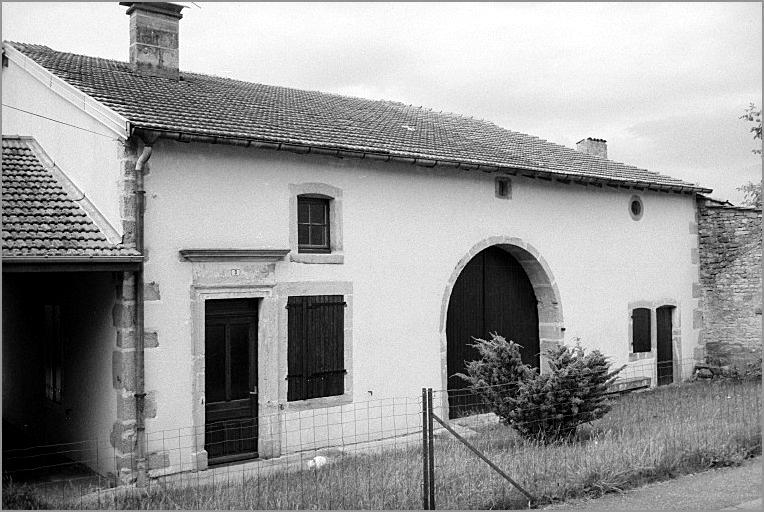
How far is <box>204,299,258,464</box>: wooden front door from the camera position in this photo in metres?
9.99

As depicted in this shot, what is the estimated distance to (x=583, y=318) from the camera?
48.3ft

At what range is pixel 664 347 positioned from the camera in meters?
16.2

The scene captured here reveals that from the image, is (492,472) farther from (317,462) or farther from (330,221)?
(330,221)

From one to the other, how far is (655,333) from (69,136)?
1177 centimetres

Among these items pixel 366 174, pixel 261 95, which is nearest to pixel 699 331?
pixel 366 174

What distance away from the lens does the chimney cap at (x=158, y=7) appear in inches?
510

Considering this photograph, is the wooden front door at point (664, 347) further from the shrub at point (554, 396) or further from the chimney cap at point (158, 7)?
the chimney cap at point (158, 7)

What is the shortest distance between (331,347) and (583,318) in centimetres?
587

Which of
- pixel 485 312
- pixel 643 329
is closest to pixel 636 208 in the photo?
pixel 643 329

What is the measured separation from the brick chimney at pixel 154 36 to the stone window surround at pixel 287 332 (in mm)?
4887

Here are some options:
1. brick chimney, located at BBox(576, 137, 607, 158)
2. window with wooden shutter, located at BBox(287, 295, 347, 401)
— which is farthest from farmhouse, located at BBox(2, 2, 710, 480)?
brick chimney, located at BBox(576, 137, 607, 158)

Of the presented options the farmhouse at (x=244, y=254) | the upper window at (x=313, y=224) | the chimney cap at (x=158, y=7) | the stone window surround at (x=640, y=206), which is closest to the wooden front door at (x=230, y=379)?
the farmhouse at (x=244, y=254)

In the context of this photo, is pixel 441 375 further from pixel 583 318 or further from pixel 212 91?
pixel 212 91

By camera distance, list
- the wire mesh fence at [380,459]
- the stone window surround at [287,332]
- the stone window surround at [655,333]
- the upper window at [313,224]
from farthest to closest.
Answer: the stone window surround at [655,333], the upper window at [313,224], the stone window surround at [287,332], the wire mesh fence at [380,459]
